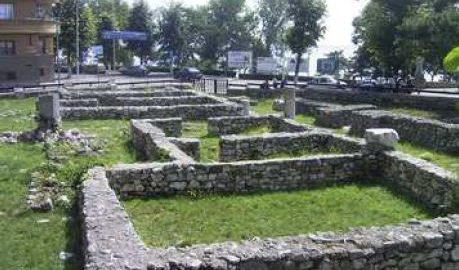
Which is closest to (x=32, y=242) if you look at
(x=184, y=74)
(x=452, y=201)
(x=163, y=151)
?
(x=163, y=151)

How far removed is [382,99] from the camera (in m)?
34.8

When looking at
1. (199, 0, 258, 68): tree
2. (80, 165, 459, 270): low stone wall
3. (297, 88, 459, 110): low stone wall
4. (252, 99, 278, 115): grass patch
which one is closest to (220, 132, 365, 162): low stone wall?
(80, 165, 459, 270): low stone wall

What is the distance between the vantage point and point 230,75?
70.1 m

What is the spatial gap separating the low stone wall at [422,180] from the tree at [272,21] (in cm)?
7964

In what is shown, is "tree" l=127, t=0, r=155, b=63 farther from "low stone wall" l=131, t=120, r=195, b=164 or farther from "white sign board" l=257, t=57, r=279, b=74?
"low stone wall" l=131, t=120, r=195, b=164

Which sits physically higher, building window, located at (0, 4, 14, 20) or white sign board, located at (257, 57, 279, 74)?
building window, located at (0, 4, 14, 20)

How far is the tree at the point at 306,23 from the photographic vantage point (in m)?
49.6

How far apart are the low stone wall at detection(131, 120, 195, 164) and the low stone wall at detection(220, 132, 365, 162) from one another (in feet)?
5.53

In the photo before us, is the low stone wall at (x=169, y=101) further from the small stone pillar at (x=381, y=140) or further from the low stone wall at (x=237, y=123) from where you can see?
the small stone pillar at (x=381, y=140)

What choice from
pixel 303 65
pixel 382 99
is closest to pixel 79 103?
pixel 382 99

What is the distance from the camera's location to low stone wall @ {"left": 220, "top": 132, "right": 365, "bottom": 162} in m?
17.6

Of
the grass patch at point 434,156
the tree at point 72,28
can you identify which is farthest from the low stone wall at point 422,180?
the tree at point 72,28

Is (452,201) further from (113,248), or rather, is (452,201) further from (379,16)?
(379,16)

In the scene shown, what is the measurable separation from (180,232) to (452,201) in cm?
568
